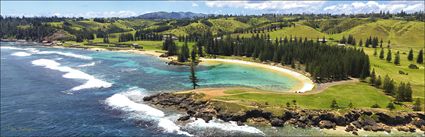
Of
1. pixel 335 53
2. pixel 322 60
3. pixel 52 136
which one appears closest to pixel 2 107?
pixel 52 136

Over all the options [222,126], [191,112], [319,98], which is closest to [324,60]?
[319,98]

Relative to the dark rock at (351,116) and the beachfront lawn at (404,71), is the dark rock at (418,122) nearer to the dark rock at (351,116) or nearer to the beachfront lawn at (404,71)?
the dark rock at (351,116)

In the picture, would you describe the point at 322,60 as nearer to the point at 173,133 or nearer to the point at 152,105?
the point at 152,105

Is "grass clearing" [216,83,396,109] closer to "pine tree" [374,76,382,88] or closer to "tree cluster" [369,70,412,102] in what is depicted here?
"tree cluster" [369,70,412,102]

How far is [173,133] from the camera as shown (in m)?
81.9

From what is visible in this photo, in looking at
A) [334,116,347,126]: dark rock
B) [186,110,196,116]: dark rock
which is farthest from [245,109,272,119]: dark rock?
[334,116,347,126]: dark rock

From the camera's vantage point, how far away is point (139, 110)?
100250mm

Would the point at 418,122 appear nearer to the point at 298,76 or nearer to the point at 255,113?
the point at 255,113

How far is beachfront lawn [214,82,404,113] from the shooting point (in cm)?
9719

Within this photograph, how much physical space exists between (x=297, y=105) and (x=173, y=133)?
34.5m

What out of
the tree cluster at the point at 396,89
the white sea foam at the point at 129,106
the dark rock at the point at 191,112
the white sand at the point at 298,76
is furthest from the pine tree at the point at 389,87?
the white sea foam at the point at 129,106

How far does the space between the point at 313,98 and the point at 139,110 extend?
158ft

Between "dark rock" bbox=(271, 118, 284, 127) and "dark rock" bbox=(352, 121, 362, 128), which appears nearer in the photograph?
"dark rock" bbox=(352, 121, 362, 128)

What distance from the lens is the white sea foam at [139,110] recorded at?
8669cm
